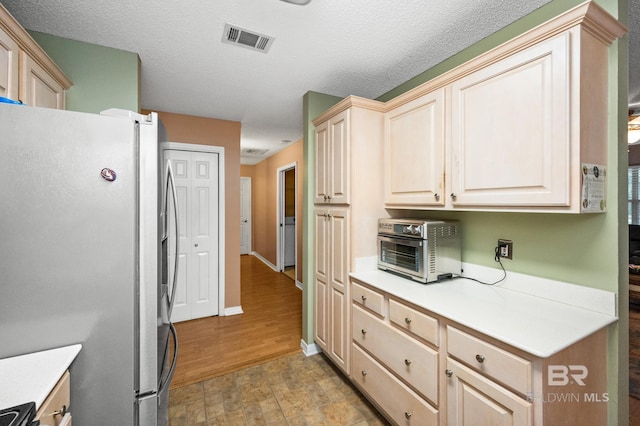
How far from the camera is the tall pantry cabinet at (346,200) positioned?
2.16 metres

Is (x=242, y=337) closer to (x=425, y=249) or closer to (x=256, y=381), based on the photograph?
(x=256, y=381)

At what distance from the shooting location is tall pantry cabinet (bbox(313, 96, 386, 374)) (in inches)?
85.0

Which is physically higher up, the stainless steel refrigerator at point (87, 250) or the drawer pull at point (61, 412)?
the stainless steel refrigerator at point (87, 250)

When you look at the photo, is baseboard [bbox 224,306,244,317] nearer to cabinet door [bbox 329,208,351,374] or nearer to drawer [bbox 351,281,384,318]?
cabinet door [bbox 329,208,351,374]

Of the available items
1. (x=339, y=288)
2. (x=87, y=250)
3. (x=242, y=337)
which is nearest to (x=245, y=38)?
(x=87, y=250)

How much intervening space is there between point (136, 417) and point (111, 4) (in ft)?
6.74

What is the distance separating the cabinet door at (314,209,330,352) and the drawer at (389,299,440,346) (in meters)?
0.82

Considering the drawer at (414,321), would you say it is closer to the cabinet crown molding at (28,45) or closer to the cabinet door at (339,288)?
the cabinet door at (339,288)

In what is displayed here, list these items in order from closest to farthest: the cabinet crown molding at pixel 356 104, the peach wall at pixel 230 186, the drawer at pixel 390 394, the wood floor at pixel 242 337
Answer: the drawer at pixel 390 394 → the cabinet crown molding at pixel 356 104 → the wood floor at pixel 242 337 → the peach wall at pixel 230 186

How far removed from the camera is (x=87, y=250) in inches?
42.8

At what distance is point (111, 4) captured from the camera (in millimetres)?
1530

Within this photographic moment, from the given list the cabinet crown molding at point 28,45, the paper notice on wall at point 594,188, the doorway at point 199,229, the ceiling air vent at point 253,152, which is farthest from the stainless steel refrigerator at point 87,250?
the ceiling air vent at point 253,152

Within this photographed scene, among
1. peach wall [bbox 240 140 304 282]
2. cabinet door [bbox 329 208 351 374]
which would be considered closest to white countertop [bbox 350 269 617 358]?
cabinet door [bbox 329 208 351 374]

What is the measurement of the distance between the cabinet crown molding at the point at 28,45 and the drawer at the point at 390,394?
257 cm
